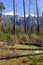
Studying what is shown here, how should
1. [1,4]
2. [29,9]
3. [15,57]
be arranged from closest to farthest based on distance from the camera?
[15,57] → [1,4] → [29,9]

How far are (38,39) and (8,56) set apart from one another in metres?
10.4

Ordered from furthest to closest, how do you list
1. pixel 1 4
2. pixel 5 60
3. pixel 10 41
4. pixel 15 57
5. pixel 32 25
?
pixel 32 25, pixel 1 4, pixel 10 41, pixel 15 57, pixel 5 60

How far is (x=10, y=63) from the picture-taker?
9656 mm

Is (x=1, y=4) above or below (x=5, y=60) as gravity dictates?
above

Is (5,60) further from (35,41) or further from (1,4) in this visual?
(1,4)

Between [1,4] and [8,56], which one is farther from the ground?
[1,4]

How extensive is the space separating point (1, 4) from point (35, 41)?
51.5ft

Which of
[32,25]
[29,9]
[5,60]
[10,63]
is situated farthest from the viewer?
[32,25]

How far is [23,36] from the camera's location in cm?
2200

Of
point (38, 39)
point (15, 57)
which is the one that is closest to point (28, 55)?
point (15, 57)

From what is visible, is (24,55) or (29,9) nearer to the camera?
(24,55)

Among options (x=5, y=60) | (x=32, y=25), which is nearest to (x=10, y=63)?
(x=5, y=60)

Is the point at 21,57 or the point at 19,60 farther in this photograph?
the point at 21,57

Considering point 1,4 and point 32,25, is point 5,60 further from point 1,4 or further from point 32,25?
point 32,25
